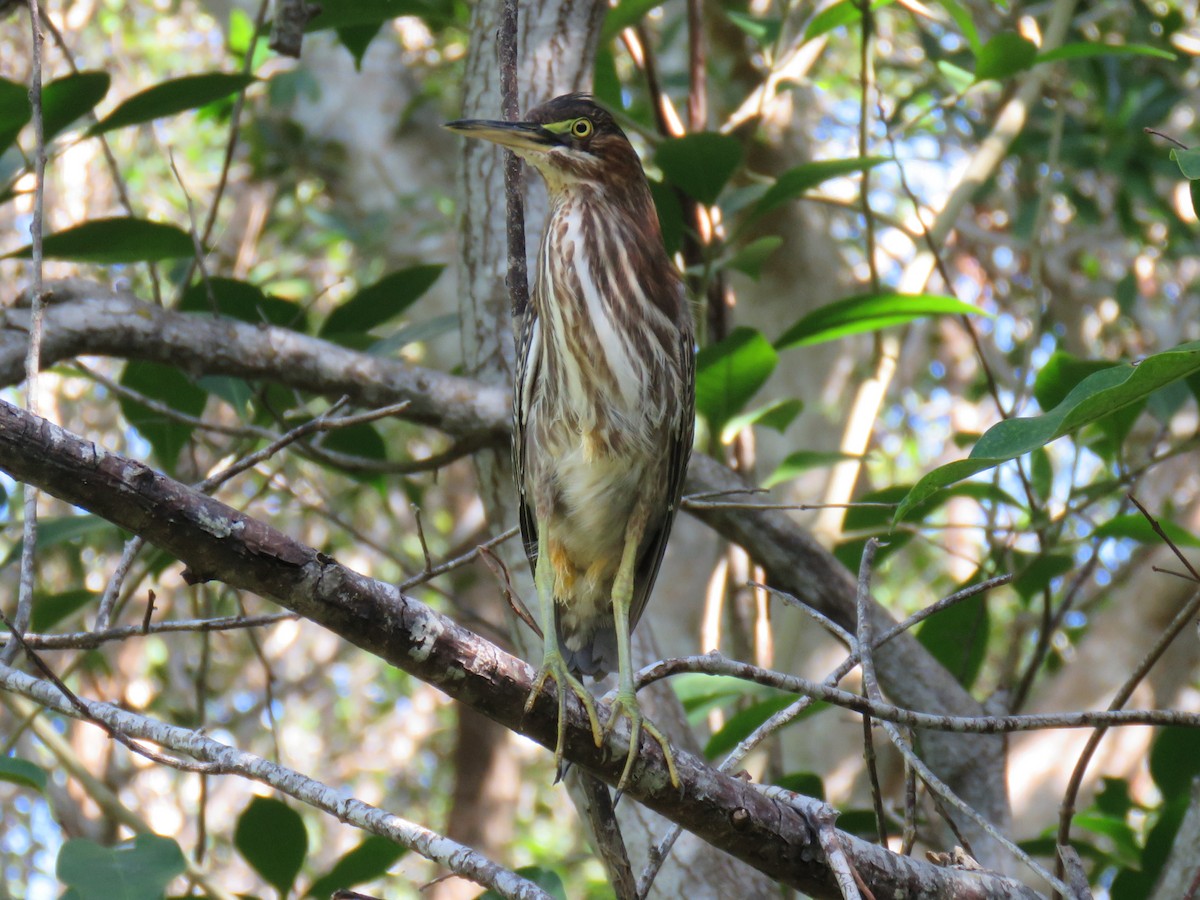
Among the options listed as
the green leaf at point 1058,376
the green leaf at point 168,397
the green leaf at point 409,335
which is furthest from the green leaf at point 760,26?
the green leaf at point 168,397

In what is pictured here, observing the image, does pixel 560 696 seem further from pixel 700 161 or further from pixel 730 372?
pixel 700 161

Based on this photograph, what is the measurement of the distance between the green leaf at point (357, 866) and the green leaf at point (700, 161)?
180 centimetres

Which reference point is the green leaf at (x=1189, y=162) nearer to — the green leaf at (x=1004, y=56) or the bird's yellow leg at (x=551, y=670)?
the bird's yellow leg at (x=551, y=670)

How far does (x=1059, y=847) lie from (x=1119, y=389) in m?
0.78

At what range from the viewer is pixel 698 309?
11.7ft

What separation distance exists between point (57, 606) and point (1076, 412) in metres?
2.54

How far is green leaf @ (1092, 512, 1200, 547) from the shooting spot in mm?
2701

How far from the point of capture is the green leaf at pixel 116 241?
2756mm

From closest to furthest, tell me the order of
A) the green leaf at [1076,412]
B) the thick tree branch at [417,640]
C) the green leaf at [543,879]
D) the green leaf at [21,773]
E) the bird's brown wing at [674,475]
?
the thick tree branch at [417,640] → the green leaf at [1076,412] → the green leaf at [21,773] → the green leaf at [543,879] → the bird's brown wing at [674,475]

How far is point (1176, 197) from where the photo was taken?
5473 mm

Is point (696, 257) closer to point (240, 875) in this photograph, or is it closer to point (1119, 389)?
point (1119, 389)

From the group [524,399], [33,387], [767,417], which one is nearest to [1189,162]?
[524,399]

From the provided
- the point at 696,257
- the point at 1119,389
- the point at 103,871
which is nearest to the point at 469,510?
the point at 696,257

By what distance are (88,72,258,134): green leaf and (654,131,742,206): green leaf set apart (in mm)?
1049
